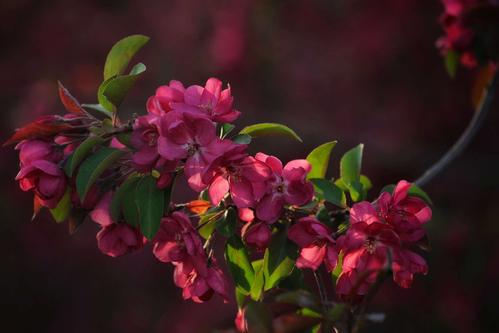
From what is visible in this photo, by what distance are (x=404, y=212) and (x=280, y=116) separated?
276cm

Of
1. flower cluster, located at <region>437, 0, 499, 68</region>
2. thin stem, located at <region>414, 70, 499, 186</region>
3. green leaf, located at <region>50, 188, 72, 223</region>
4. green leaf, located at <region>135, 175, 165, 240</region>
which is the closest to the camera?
green leaf, located at <region>135, 175, 165, 240</region>

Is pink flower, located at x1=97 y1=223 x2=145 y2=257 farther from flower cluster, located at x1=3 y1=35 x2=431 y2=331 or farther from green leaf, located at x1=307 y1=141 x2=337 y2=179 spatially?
green leaf, located at x1=307 y1=141 x2=337 y2=179

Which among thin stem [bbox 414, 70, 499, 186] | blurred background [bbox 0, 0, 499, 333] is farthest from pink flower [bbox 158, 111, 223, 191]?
blurred background [bbox 0, 0, 499, 333]

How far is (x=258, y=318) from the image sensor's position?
0.91 metres

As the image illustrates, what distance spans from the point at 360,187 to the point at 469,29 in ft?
2.55

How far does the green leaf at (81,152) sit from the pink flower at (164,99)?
93 millimetres

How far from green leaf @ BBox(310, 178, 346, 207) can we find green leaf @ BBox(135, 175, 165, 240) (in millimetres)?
260

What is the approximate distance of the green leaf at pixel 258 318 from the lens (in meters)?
0.90

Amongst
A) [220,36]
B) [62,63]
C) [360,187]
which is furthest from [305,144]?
[360,187]

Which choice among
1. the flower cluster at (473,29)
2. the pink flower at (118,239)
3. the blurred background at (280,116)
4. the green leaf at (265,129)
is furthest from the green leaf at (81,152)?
the blurred background at (280,116)

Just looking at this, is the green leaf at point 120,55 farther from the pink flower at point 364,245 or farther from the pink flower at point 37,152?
the pink flower at point 364,245

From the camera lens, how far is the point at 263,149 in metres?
3.56

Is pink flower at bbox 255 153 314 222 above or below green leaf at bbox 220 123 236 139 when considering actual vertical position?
below

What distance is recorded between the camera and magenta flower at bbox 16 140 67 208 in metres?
1.03
